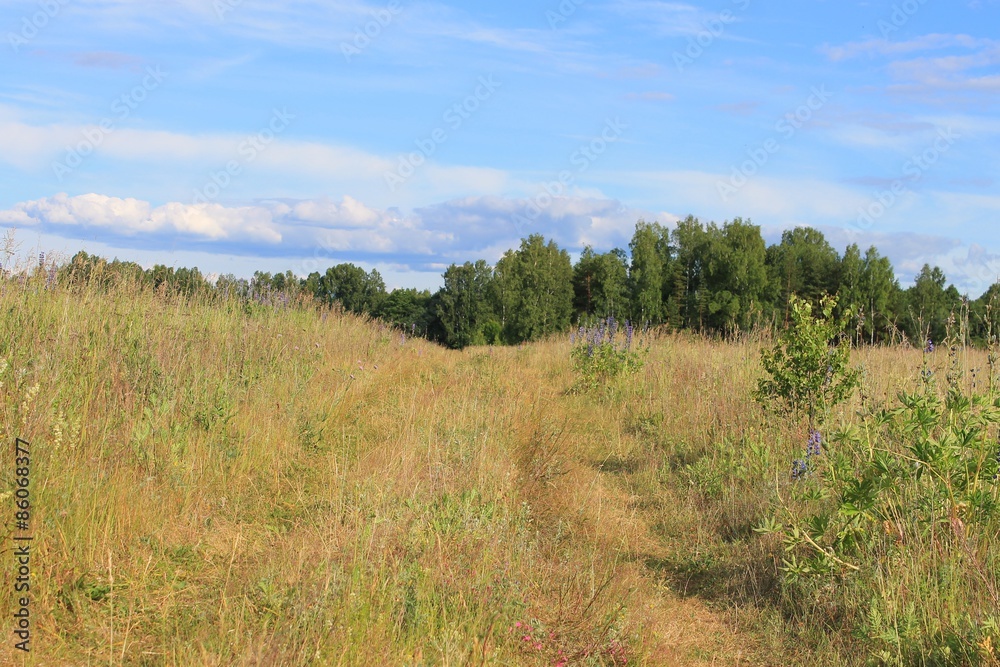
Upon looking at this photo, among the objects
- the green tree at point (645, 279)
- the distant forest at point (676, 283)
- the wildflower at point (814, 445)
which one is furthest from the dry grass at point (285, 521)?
the green tree at point (645, 279)

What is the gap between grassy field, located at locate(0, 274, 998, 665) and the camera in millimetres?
3215

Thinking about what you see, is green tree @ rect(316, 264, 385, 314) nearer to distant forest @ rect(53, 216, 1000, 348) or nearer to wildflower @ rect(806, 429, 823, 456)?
distant forest @ rect(53, 216, 1000, 348)

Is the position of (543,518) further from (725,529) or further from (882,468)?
(882,468)

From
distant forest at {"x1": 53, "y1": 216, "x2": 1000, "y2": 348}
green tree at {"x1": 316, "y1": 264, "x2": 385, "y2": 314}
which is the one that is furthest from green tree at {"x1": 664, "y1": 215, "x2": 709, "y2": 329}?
green tree at {"x1": 316, "y1": 264, "x2": 385, "y2": 314}

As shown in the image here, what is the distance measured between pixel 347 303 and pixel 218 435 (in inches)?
1229

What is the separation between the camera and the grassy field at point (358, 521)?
3.21m

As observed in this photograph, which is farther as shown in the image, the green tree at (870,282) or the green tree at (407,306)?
the green tree at (407,306)

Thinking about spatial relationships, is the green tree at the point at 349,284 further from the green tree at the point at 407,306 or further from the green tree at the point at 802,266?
the green tree at the point at 802,266

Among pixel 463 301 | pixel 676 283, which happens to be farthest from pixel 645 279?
pixel 463 301

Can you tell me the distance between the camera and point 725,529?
213 inches

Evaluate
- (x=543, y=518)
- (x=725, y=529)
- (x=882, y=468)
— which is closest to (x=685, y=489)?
(x=725, y=529)

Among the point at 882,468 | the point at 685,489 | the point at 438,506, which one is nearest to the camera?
the point at 882,468

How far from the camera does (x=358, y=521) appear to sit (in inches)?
153

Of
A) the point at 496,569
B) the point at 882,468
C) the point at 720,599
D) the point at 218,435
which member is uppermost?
the point at 882,468
